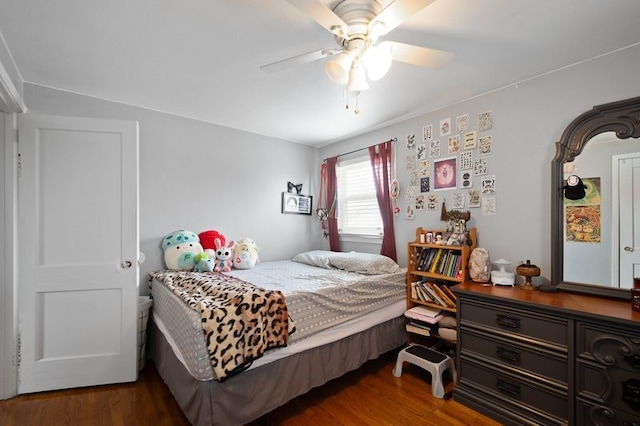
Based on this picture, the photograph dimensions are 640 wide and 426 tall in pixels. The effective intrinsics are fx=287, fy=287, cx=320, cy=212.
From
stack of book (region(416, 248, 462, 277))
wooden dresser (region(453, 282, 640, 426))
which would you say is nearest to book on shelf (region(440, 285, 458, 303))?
stack of book (region(416, 248, 462, 277))

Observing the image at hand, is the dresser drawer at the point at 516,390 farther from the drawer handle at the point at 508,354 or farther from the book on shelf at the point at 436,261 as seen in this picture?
the book on shelf at the point at 436,261

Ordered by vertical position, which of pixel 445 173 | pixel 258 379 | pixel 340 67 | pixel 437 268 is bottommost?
pixel 258 379

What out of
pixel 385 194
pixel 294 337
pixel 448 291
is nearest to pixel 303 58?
pixel 294 337

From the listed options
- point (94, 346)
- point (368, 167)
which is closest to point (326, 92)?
point (368, 167)

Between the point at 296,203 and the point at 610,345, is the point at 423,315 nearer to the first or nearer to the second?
the point at 610,345

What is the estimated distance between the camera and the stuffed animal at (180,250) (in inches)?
106

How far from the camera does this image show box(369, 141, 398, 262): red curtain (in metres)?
3.11

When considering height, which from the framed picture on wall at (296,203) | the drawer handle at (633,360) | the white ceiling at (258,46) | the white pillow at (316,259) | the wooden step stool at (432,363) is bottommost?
the wooden step stool at (432,363)

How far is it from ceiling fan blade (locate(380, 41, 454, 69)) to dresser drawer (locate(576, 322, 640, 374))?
1597mm

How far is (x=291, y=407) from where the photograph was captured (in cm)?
198

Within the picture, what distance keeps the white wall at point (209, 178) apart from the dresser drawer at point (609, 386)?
9.58 ft

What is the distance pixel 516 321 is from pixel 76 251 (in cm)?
311

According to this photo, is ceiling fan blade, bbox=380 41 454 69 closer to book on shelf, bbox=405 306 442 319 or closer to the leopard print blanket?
the leopard print blanket

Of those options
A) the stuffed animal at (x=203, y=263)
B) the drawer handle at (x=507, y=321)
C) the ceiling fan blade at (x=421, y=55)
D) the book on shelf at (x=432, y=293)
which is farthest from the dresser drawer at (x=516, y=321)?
the stuffed animal at (x=203, y=263)
